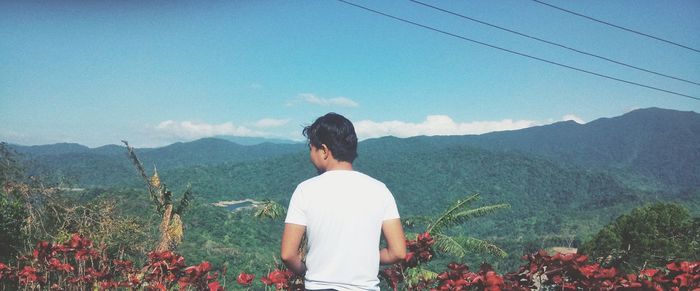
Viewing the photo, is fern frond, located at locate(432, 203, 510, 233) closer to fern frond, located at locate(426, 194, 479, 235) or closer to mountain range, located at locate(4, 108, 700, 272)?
fern frond, located at locate(426, 194, 479, 235)

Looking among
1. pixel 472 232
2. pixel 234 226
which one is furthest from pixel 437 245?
pixel 472 232

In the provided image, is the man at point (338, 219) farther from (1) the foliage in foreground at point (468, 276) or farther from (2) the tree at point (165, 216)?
(2) the tree at point (165, 216)

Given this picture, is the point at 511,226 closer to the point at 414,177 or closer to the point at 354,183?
the point at 414,177

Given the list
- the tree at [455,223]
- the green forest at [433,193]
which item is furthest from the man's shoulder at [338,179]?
the tree at [455,223]

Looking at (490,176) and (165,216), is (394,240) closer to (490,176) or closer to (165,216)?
(165,216)

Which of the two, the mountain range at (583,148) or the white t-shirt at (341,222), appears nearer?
the white t-shirt at (341,222)

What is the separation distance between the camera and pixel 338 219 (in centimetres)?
159

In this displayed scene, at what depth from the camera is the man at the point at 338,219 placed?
1.58 meters

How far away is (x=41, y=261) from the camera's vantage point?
297 cm

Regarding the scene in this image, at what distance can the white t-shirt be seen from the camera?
1574 mm

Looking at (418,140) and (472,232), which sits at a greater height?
(418,140)

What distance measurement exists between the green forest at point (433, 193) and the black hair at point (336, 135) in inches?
57.8

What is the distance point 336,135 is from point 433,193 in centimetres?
9706

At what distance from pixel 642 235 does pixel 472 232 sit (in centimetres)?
4843
